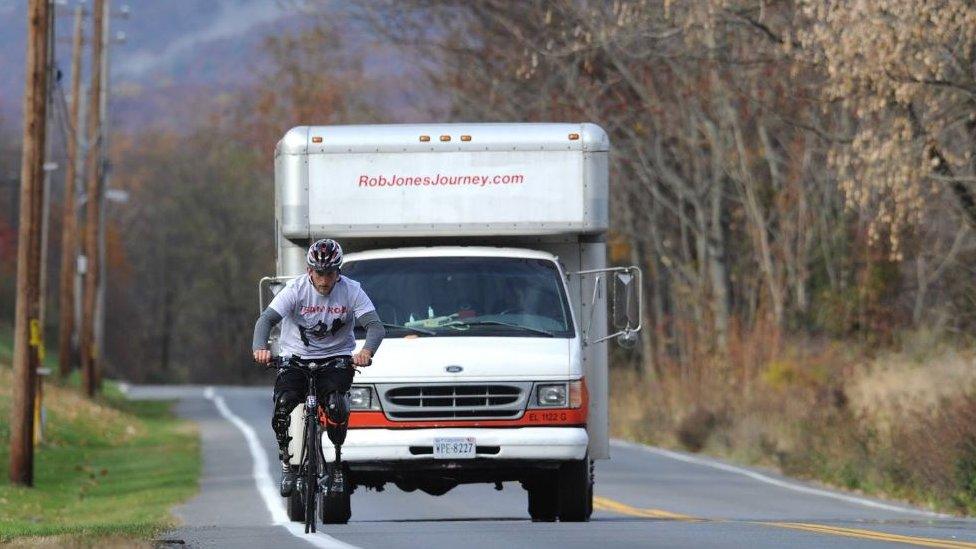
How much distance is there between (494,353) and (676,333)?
80.4ft

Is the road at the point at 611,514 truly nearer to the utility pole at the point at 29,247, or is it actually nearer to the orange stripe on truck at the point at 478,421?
the orange stripe on truck at the point at 478,421

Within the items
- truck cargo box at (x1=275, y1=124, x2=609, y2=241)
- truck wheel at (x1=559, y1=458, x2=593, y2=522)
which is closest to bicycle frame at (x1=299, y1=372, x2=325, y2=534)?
truck wheel at (x1=559, y1=458, x2=593, y2=522)

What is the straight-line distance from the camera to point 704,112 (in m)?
35.9

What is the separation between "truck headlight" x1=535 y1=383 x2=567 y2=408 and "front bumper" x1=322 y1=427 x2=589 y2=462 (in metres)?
0.21

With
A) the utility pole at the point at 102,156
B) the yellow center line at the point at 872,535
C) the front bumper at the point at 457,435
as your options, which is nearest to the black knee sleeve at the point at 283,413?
the front bumper at the point at 457,435

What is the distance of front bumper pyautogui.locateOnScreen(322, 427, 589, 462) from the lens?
1420cm

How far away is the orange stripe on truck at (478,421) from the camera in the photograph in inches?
563

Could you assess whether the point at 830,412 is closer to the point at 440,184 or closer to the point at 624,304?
the point at 624,304

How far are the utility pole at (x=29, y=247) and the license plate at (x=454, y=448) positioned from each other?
10872mm

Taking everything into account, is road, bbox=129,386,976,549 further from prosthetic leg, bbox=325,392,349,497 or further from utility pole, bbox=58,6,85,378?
utility pole, bbox=58,6,85,378

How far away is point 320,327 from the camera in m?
13.1

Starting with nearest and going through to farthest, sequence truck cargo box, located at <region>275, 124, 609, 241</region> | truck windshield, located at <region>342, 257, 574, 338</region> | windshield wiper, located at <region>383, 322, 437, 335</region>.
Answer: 1. windshield wiper, located at <region>383, 322, 437, 335</region>
2. truck windshield, located at <region>342, 257, 574, 338</region>
3. truck cargo box, located at <region>275, 124, 609, 241</region>

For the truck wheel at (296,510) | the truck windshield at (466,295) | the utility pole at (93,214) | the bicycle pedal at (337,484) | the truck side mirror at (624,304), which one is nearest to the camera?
the bicycle pedal at (337,484)

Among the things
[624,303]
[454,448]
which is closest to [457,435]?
[454,448]
